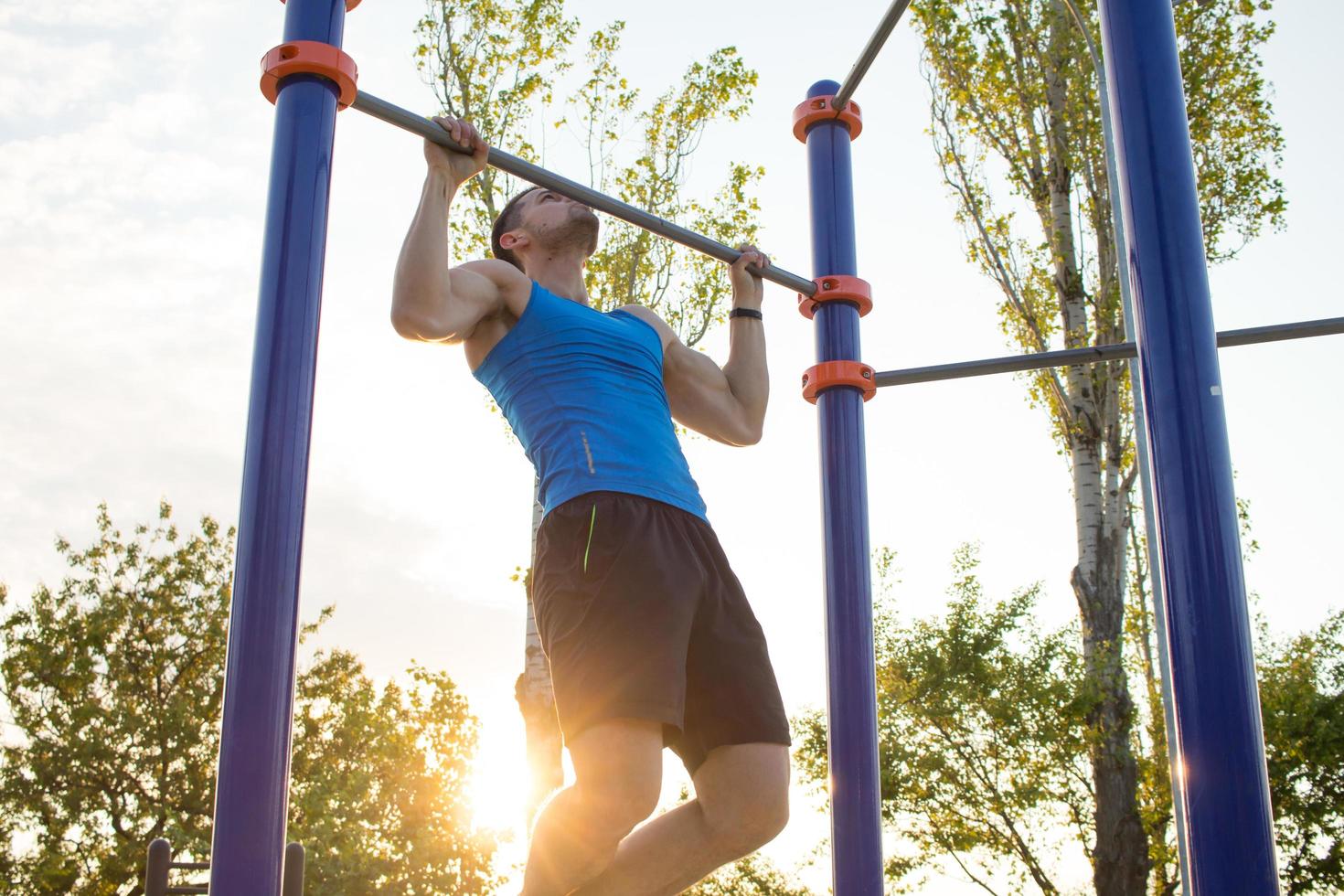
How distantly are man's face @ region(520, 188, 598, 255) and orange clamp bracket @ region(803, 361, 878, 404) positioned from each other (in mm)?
528

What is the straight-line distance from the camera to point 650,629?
5.60 feet

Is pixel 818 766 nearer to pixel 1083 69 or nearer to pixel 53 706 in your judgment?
pixel 1083 69

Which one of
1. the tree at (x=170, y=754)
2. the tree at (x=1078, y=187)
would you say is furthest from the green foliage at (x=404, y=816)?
the tree at (x=1078, y=187)

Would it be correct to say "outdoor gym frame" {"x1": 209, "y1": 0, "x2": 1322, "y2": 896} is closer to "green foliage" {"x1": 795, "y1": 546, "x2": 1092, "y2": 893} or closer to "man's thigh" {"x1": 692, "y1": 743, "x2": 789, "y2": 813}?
"man's thigh" {"x1": 692, "y1": 743, "x2": 789, "y2": 813}

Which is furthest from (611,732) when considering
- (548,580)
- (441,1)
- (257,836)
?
(441,1)

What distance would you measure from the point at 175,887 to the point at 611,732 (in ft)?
17.8

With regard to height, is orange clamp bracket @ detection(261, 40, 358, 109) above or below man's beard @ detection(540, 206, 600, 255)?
below

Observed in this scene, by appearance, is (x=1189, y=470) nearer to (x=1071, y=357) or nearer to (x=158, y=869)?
(x=1071, y=357)

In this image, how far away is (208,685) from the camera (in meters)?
15.7

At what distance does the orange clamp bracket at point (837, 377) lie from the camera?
2451 millimetres

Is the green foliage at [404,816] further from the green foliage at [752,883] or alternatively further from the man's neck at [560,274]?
the man's neck at [560,274]

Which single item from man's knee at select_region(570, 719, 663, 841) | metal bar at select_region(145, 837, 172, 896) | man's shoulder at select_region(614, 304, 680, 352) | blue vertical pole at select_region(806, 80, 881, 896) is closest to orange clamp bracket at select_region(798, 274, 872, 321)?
blue vertical pole at select_region(806, 80, 881, 896)

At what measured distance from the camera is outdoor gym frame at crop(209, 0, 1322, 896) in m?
1.31

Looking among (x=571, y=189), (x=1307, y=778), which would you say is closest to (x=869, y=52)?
(x=571, y=189)
